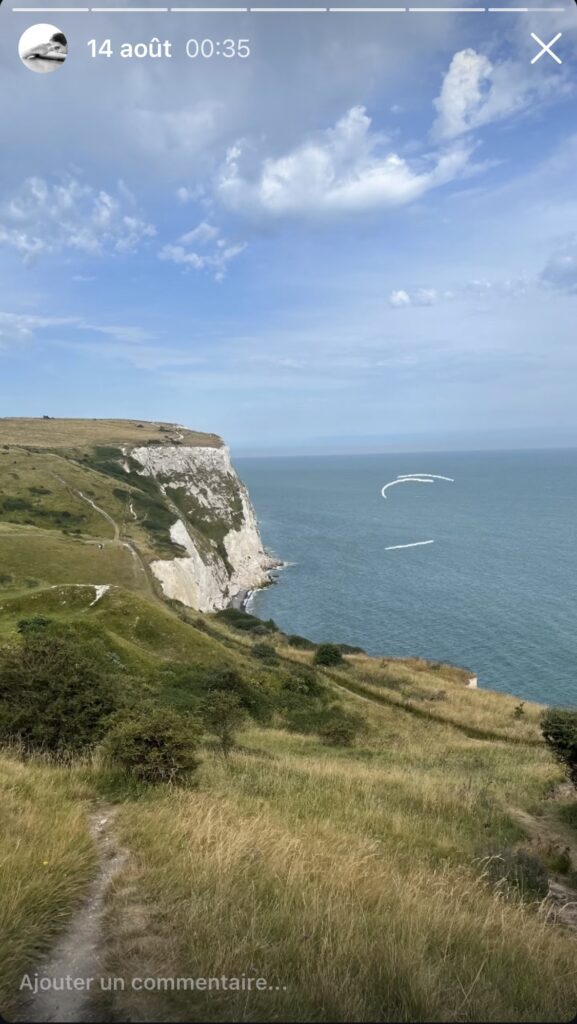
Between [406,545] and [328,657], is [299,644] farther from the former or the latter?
[406,545]

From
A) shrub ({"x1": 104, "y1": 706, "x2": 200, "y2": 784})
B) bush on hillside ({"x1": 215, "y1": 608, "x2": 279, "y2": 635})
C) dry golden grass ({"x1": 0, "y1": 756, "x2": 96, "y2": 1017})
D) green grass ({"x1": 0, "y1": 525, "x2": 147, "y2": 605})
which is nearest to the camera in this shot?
dry golden grass ({"x1": 0, "y1": 756, "x2": 96, "y2": 1017})

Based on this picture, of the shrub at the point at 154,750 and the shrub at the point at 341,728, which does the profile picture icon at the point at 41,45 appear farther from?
the shrub at the point at 341,728

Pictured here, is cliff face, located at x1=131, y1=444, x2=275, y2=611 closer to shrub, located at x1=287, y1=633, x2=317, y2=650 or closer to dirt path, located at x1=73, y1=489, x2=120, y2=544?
dirt path, located at x1=73, y1=489, x2=120, y2=544

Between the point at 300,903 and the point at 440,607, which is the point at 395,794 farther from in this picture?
the point at 440,607

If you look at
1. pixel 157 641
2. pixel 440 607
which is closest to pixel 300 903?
pixel 157 641

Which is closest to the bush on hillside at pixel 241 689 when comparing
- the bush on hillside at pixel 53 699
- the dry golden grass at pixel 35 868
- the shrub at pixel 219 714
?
the shrub at pixel 219 714

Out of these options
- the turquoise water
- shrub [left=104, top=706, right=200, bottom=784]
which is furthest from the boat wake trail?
shrub [left=104, top=706, right=200, bottom=784]
